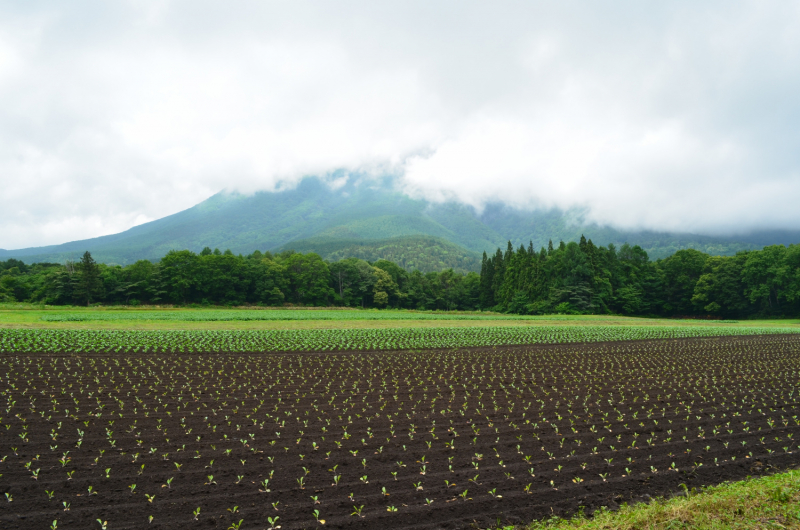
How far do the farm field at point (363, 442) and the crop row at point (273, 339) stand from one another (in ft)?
17.7

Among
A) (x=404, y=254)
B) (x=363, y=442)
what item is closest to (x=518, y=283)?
(x=363, y=442)

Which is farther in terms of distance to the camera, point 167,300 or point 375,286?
point 375,286

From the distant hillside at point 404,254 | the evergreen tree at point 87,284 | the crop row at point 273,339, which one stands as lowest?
the crop row at point 273,339

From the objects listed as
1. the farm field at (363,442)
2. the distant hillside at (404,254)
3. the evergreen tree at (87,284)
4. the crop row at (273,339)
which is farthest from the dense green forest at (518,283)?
the distant hillside at (404,254)

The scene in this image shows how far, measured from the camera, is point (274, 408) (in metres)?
11.6

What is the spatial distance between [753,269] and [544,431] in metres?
76.6

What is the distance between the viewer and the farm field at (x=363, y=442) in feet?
21.7

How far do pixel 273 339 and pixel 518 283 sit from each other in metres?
58.4

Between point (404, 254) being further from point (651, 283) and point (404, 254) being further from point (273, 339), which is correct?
point (273, 339)

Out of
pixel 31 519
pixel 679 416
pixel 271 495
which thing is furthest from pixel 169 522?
pixel 679 416

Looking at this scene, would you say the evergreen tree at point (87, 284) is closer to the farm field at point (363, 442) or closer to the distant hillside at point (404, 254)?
the farm field at point (363, 442)

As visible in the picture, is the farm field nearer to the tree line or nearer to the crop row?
the crop row

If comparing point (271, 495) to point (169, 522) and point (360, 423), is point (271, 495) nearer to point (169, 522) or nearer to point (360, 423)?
point (169, 522)

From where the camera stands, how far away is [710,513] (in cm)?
604
